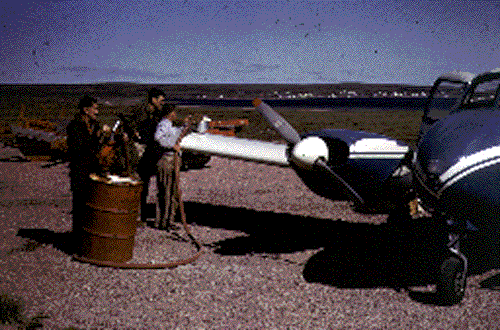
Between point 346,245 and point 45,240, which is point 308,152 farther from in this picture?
point 45,240

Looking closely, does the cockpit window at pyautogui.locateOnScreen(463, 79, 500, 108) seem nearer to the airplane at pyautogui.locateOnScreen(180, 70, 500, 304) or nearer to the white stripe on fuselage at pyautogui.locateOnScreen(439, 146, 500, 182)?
the airplane at pyautogui.locateOnScreen(180, 70, 500, 304)

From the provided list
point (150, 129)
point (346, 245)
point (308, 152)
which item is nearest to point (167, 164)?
point (150, 129)

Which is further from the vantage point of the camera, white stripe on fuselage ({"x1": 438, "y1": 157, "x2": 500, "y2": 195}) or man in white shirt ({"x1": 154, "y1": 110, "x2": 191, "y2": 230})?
man in white shirt ({"x1": 154, "y1": 110, "x2": 191, "y2": 230})

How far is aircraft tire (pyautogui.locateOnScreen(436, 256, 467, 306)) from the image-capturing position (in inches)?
273

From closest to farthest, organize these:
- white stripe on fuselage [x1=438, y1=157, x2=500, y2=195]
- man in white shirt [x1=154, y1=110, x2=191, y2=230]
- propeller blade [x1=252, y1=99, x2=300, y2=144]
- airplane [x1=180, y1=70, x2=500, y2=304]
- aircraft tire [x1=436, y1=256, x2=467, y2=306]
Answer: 1. white stripe on fuselage [x1=438, y1=157, x2=500, y2=195]
2. airplane [x1=180, y1=70, x2=500, y2=304]
3. aircraft tire [x1=436, y1=256, x2=467, y2=306]
4. propeller blade [x1=252, y1=99, x2=300, y2=144]
5. man in white shirt [x1=154, y1=110, x2=191, y2=230]

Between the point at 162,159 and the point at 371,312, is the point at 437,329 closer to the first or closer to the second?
the point at 371,312

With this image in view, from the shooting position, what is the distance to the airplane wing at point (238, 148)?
1131 centimetres

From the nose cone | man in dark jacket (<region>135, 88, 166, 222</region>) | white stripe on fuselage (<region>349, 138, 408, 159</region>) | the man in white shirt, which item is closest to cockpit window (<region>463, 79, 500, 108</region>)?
white stripe on fuselage (<region>349, 138, 408, 159</region>)

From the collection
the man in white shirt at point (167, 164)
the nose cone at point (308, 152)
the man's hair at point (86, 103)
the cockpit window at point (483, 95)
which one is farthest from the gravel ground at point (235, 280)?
the cockpit window at point (483, 95)

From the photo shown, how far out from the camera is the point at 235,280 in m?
7.81

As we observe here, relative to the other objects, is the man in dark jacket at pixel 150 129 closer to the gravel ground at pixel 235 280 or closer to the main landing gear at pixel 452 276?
the gravel ground at pixel 235 280

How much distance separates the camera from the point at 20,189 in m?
15.6

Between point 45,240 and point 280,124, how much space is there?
15.7 ft

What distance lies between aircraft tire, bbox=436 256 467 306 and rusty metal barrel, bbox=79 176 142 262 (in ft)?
15.0
